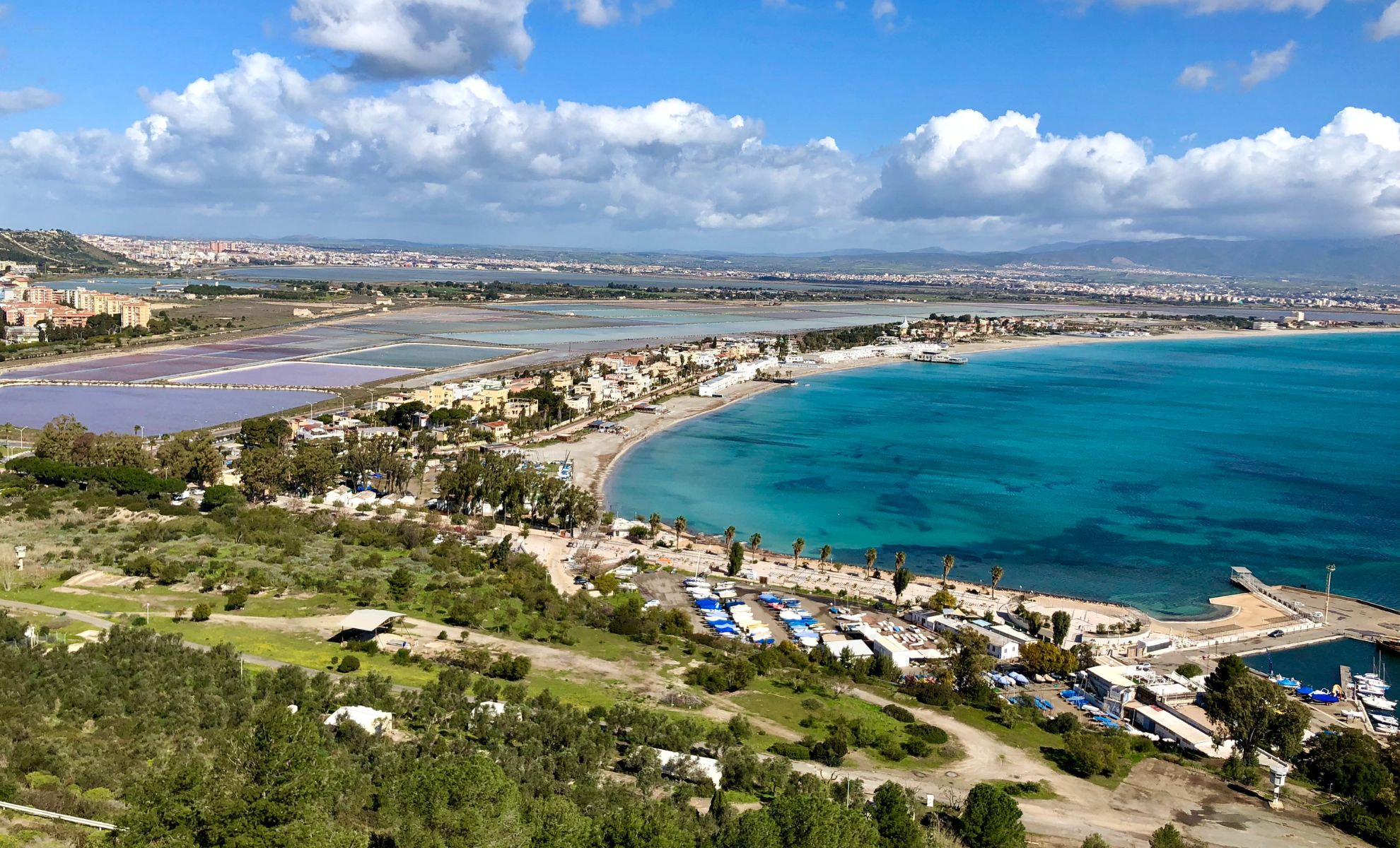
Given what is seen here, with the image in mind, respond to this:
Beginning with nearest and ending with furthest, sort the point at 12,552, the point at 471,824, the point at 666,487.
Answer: the point at 471,824
the point at 12,552
the point at 666,487

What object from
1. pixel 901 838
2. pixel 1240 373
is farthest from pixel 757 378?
pixel 901 838

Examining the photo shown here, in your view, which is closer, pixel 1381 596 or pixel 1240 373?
pixel 1381 596

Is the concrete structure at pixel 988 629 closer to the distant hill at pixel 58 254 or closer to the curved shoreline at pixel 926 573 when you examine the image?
the curved shoreline at pixel 926 573

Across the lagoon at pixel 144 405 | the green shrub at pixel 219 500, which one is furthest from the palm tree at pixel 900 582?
the lagoon at pixel 144 405

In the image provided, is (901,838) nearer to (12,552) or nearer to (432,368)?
(12,552)

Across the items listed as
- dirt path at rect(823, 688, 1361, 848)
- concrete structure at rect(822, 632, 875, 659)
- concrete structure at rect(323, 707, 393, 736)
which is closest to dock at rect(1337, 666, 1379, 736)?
dirt path at rect(823, 688, 1361, 848)

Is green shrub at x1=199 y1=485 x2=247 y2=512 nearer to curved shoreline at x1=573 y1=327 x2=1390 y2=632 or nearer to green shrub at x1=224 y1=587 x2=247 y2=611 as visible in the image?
green shrub at x1=224 y1=587 x2=247 y2=611
